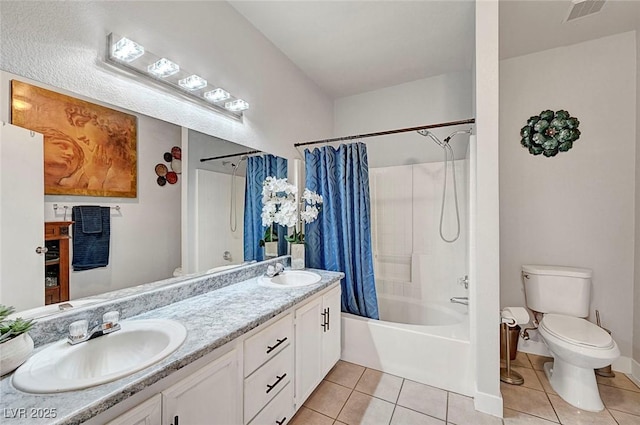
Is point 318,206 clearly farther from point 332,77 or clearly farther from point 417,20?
point 417,20

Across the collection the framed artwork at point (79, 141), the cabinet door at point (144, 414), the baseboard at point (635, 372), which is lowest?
the baseboard at point (635, 372)

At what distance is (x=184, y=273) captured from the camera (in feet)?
4.89

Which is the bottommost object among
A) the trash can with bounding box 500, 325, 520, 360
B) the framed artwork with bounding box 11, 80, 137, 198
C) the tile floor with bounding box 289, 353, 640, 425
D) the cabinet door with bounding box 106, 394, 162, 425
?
the tile floor with bounding box 289, 353, 640, 425

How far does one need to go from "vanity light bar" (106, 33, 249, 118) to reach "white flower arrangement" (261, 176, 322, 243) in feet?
2.09

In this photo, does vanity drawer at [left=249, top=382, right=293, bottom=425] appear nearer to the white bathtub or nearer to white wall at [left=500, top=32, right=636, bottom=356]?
the white bathtub

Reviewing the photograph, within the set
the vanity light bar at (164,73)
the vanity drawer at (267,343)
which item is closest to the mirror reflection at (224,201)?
the vanity light bar at (164,73)

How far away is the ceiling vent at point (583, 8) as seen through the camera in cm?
171

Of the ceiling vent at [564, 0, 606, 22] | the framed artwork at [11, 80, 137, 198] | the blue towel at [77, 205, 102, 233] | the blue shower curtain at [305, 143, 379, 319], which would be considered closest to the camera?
the framed artwork at [11, 80, 137, 198]

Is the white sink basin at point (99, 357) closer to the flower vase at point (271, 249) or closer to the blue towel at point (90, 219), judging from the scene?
the blue towel at point (90, 219)

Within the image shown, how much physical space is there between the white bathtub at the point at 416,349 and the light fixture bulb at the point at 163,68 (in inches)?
82.2

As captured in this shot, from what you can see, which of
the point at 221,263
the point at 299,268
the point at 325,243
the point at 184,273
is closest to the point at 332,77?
the point at 325,243

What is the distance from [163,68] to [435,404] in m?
2.56

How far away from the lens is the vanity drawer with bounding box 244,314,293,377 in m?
1.16

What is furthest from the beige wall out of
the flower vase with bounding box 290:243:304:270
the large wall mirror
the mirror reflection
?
the large wall mirror
